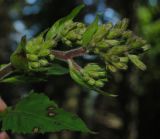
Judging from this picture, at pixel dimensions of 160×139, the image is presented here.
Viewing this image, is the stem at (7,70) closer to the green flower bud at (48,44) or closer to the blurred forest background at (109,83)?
the green flower bud at (48,44)

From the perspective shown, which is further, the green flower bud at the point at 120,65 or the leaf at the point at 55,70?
the leaf at the point at 55,70

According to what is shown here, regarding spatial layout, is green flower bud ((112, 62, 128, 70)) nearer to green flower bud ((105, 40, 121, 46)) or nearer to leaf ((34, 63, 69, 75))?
green flower bud ((105, 40, 121, 46))

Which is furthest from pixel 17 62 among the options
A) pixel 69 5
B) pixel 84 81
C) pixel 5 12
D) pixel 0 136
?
pixel 5 12

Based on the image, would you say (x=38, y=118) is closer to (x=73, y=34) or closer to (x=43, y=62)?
(x=43, y=62)

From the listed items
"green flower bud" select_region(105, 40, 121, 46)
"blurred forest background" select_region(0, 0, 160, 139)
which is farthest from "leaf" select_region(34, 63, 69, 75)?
"blurred forest background" select_region(0, 0, 160, 139)

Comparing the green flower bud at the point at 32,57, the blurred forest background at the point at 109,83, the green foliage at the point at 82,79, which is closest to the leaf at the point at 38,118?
the green foliage at the point at 82,79

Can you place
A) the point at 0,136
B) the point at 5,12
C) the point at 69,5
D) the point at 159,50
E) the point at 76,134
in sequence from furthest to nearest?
the point at 5,12 < the point at 76,134 < the point at 69,5 < the point at 159,50 < the point at 0,136

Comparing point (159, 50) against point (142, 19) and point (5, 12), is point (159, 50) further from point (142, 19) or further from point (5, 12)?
point (5, 12)
